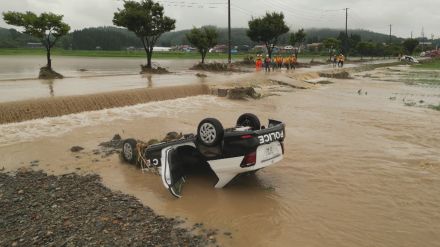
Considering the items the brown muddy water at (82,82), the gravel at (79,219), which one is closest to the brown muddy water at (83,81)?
the brown muddy water at (82,82)

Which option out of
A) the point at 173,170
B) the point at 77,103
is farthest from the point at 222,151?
the point at 77,103

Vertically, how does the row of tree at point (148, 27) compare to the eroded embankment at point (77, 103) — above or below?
above

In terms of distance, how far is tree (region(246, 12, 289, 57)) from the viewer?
48.5 meters

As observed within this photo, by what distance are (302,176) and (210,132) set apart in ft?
8.82

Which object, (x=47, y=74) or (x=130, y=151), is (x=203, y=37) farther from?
(x=130, y=151)

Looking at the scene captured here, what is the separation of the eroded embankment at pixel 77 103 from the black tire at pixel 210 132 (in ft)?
29.8

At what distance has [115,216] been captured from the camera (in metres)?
6.05

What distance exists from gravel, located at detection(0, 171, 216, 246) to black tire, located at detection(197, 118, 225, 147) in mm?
1479

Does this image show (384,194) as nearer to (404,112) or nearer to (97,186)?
(97,186)

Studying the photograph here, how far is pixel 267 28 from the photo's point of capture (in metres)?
48.3

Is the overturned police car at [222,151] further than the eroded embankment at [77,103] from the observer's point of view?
No

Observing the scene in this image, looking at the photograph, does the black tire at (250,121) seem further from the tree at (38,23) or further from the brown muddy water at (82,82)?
the tree at (38,23)

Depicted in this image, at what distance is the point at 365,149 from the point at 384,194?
3539 millimetres

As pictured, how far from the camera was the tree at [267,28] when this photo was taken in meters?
48.5
